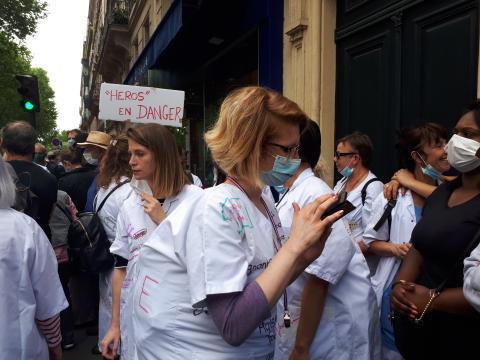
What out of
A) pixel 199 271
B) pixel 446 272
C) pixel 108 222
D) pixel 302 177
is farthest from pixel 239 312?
pixel 108 222

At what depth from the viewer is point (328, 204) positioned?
137 cm

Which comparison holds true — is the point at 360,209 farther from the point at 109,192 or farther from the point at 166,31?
the point at 166,31

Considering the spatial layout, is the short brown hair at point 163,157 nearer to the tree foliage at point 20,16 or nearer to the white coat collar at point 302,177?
the white coat collar at point 302,177

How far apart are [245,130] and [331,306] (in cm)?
104

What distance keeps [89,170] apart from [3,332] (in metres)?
3.46

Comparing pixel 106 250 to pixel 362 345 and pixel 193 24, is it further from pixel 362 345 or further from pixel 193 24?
pixel 193 24

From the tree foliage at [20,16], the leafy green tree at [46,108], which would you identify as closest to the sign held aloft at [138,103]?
the tree foliage at [20,16]

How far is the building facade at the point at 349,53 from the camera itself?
397cm

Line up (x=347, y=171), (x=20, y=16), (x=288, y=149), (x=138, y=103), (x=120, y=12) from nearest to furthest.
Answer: (x=288, y=149) < (x=347, y=171) < (x=138, y=103) < (x=120, y=12) < (x=20, y=16)

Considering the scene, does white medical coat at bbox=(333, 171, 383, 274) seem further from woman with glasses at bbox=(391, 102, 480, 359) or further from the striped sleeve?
the striped sleeve

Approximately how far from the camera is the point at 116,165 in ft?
11.8

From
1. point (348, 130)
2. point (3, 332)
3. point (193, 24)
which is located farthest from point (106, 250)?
point (193, 24)

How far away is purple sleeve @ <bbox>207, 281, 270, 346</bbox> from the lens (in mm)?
1202

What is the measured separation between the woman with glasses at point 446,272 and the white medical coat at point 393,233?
0.46 meters
